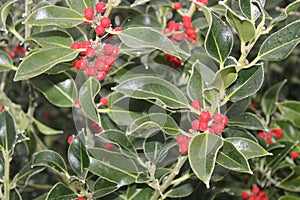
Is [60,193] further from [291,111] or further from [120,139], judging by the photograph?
[291,111]

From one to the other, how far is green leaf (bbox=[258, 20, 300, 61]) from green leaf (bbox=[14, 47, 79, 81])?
39cm

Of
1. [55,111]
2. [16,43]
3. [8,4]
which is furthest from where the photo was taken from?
[55,111]

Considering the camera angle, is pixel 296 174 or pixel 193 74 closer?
pixel 193 74

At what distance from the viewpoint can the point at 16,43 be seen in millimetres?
1597

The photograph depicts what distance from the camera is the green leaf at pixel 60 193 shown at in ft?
3.83

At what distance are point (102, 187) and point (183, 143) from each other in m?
0.22

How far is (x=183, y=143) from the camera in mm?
1091

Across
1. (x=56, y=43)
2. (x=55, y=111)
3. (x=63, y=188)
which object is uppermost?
(x=56, y=43)

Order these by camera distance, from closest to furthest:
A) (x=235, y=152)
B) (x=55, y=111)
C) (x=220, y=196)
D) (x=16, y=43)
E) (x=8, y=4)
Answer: (x=235, y=152) < (x=8, y=4) < (x=220, y=196) < (x=16, y=43) < (x=55, y=111)

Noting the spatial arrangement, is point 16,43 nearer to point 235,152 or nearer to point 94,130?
point 94,130

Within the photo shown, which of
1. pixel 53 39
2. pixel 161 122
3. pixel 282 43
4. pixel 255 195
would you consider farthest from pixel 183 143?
pixel 255 195

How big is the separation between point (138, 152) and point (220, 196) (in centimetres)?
33

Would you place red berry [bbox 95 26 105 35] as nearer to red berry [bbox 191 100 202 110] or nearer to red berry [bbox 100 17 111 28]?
red berry [bbox 100 17 111 28]

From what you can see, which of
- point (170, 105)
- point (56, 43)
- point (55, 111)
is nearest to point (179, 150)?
point (170, 105)
